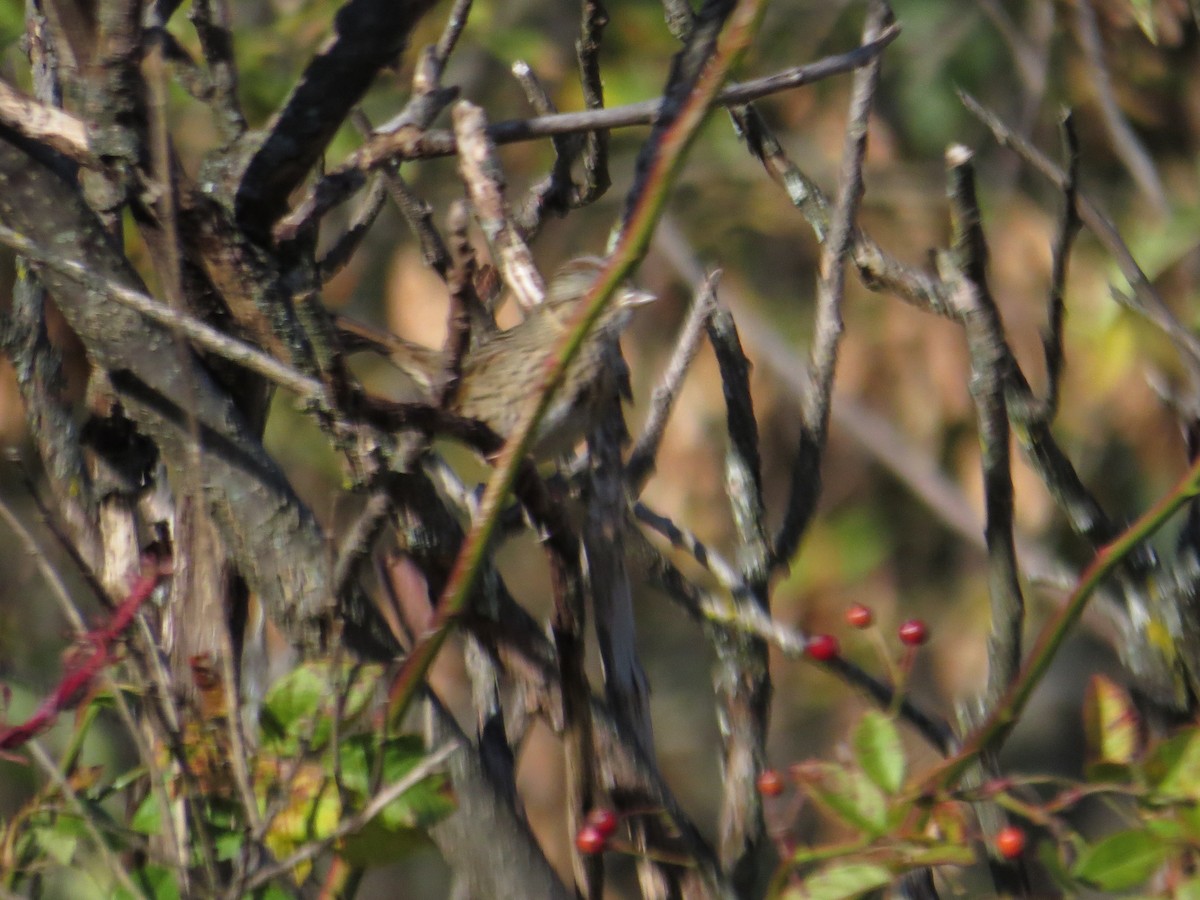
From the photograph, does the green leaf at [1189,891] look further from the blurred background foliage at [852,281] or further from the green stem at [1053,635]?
the blurred background foliage at [852,281]

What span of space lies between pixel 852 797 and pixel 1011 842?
0.22m

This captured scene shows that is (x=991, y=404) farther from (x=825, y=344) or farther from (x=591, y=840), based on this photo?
(x=591, y=840)

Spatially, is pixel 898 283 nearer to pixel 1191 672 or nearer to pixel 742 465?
pixel 742 465

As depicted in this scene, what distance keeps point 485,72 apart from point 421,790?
4.35 meters

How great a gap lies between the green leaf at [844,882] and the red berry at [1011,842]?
211mm

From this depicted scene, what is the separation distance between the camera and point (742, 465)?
179 centimetres

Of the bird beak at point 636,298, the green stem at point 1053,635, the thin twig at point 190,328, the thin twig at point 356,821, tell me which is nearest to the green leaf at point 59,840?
the thin twig at point 356,821

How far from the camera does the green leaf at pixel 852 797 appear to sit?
119 cm

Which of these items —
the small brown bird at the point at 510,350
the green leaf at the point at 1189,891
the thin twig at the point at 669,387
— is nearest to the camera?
the green leaf at the point at 1189,891

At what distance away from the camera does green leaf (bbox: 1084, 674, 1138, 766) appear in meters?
1.22

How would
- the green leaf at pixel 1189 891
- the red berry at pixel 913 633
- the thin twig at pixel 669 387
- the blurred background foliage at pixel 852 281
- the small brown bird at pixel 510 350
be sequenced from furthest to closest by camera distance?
the blurred background foliage at pixel 852 281
the small brown bird at pixel 510 350
the thin twig at pixel 669 387
the red berry at pixel 913 633
the green leaf at pixel 1189 891

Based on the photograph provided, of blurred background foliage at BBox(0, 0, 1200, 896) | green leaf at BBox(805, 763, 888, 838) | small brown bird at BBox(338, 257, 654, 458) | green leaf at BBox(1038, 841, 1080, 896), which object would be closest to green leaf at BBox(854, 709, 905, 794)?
green leaf at BBox(805, 763, 888, 838)

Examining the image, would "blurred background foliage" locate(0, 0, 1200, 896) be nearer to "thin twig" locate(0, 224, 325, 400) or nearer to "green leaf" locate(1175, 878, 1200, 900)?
"thin twig" locate(0, 224, 325, 400)

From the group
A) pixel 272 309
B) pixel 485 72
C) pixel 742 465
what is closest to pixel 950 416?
pixel 485 72
